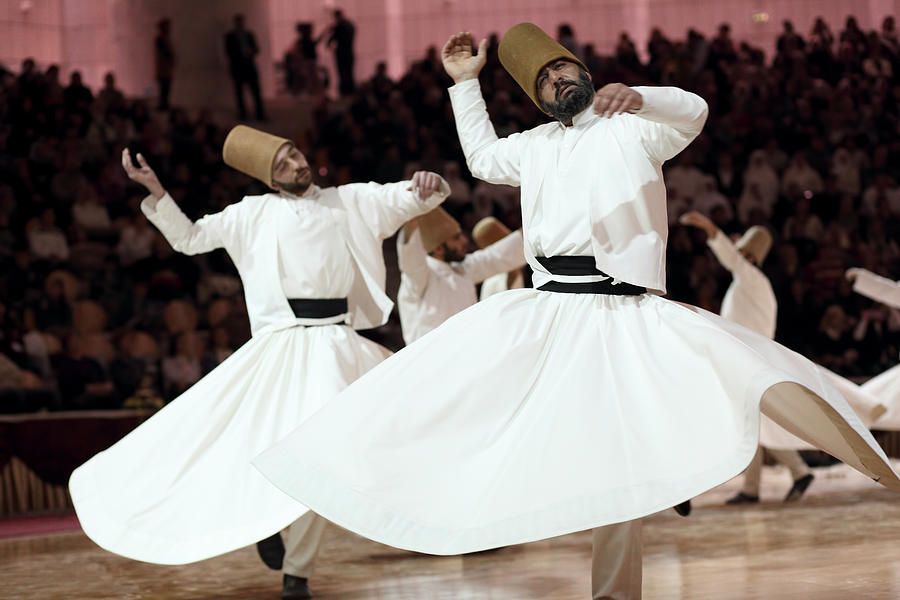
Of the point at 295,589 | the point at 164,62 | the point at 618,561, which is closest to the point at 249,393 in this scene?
the point at 295,589

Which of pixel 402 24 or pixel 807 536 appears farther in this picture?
pixel 402 24

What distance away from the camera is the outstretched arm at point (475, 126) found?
4.37 m

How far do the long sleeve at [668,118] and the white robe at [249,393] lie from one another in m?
1.32

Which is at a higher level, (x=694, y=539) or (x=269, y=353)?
(x=269, y=353)

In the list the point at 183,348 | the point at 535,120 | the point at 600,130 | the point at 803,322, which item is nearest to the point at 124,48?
the point at 535,120

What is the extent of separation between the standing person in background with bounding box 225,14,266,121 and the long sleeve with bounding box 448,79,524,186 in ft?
35.4

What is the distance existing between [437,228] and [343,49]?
32.8ft

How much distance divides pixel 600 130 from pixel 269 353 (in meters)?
1.89


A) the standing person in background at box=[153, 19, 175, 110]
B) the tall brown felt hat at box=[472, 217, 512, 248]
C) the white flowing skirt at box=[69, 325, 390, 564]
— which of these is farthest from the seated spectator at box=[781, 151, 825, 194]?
the white flowing skirt at box=[69, 325, 390, 564]

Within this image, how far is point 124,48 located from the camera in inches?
629

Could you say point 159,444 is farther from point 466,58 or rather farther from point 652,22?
point 652,22

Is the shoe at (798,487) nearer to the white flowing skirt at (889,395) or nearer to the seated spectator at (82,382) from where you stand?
the white flowing skirt at (889,395)

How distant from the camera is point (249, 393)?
5176mm

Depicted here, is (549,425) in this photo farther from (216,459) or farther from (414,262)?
(414,262)
